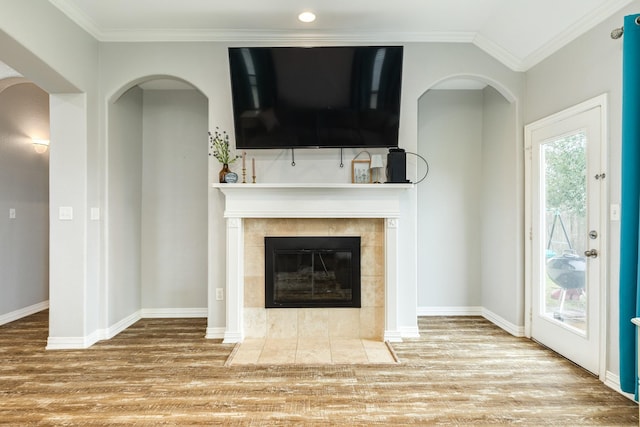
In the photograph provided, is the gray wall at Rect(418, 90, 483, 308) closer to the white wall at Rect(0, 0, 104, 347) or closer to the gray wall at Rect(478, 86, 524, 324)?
the gray wall at Rect(478, 86, 524, 324)

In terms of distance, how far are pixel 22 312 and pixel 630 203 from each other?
560cm

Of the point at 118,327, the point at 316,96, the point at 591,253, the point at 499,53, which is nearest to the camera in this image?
the point at 591,253

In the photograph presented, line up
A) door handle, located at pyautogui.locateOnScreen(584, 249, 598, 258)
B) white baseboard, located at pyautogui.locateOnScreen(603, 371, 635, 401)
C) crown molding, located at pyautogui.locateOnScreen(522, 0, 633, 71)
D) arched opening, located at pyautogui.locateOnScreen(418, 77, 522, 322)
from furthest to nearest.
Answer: arched opening, located at pyautogui.locateOnScreen(418, 77, 522, 322)
door handle, located at pyautogui.locateOnScreen(584, 249, 598, 258)
crown molding, located at pyautogui.locateOnScreen(522, 0, 633, 71)
white baseboard, located at pyautogui.locateOnScreen(603, 371, 635, 401)

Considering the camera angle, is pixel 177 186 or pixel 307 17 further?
pixel 177 186

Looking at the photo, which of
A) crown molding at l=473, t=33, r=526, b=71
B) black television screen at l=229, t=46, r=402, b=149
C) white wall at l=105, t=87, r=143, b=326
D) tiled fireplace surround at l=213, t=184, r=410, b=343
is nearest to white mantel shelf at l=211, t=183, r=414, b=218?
tiled fireplace surround at l=213, t=184, r=410, b=343

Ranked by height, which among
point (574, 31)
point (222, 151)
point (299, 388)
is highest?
point (574, 31)

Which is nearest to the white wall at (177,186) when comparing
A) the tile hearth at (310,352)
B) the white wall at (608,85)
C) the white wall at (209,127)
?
the white wall at (209,127)

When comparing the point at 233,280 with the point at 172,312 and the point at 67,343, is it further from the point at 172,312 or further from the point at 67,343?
the point at 67,343

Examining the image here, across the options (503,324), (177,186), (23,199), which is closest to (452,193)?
(503,324)

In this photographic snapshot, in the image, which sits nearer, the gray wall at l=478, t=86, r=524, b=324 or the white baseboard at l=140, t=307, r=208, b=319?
the gray wall at l=478, t=86, r=524, b=324

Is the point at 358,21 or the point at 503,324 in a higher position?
the point at 358,21

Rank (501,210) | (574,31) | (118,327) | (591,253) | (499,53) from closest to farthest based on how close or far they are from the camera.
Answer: (591,253) < (574,31) < (499,53) < (118,327) < (501,210)

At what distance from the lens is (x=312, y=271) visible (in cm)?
361

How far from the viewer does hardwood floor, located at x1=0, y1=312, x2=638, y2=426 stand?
219 centimetres
